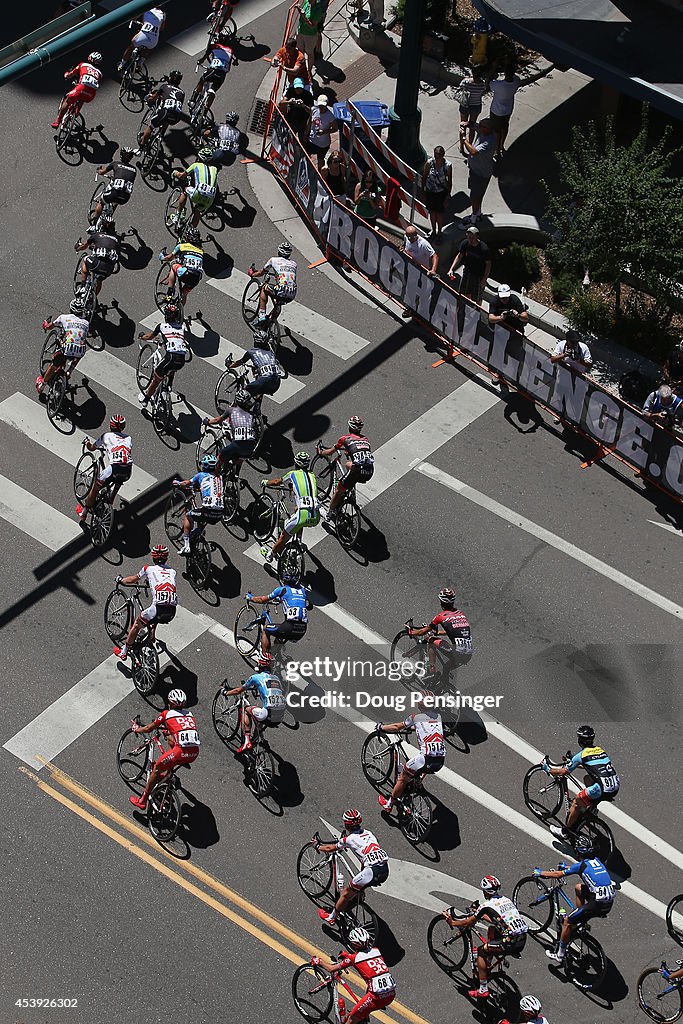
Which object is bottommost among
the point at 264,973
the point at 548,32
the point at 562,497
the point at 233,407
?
the point at 264,973

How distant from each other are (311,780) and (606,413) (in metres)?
8.55

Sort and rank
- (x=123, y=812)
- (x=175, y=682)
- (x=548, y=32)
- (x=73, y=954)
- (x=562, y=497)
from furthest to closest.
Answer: (x=548, y=32) < (x=562, y=497) < (x=175, y=682) < (x=123, y=812) < (x=73, y=954)

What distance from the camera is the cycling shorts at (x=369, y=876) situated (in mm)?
17359

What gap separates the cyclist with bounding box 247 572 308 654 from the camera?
19.6 meters

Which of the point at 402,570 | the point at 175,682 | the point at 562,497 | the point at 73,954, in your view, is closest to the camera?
the point at 73,954

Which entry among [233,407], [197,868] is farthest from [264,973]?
[233,407]

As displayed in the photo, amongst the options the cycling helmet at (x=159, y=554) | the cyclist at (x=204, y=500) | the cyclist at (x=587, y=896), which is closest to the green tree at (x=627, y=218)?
the cyclist at (x=204, y=500)

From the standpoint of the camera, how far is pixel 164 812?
61.4 feet

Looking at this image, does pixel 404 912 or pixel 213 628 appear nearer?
pixel 404 912

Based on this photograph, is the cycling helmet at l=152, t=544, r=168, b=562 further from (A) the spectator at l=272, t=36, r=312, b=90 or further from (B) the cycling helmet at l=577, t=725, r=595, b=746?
(A) the spectator at l=272, t=36, r=312, b=90

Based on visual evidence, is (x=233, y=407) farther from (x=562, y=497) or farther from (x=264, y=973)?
(x=264, y=973)

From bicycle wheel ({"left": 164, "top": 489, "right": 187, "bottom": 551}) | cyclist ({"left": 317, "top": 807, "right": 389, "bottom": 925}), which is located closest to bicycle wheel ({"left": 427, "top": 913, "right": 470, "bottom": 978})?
cyclist ({"left": 317, "top": 807, "right": 389, "bottom": 925})

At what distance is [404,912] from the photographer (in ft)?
60.3

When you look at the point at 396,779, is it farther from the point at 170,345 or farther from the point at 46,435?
the point at 46,435
